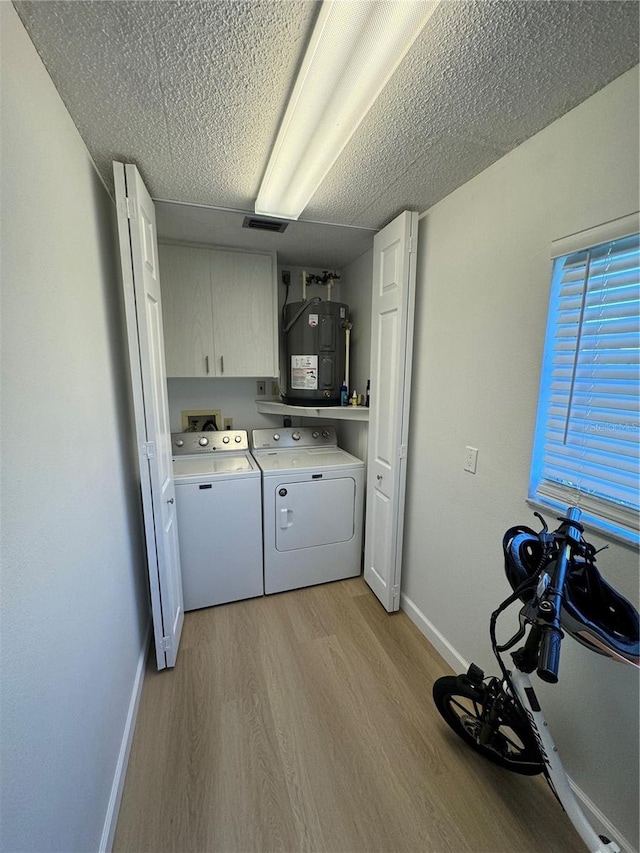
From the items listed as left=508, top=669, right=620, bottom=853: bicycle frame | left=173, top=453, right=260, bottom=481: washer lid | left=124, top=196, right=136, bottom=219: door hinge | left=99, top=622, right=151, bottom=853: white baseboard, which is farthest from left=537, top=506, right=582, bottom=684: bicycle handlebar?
left=124, top=196, right=136, bottom=219: door hinge

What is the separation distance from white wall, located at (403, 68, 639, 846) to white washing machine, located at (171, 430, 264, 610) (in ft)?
3.31

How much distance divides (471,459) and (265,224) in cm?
177

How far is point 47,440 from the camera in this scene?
33.4 inches

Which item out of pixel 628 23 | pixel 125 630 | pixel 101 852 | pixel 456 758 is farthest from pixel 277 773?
pixel 628 23

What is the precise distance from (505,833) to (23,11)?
9.05 feet

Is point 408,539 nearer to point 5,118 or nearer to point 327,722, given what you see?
point 327,722

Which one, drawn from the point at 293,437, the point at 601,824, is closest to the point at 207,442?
the point at 293,437

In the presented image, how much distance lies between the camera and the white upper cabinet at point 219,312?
2.29 meters

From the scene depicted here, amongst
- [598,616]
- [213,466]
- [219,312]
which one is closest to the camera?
[598,616]

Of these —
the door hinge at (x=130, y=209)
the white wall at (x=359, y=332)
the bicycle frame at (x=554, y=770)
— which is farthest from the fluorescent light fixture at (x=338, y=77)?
the bicycle frame at (x=554, y=770)

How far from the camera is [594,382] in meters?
1.11

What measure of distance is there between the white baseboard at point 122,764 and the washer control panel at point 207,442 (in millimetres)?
1239

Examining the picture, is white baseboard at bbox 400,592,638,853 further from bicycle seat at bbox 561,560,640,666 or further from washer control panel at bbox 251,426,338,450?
washer control panel at bbox 251,426,338,450

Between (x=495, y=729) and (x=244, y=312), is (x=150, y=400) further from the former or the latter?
(x=495, y=729)
